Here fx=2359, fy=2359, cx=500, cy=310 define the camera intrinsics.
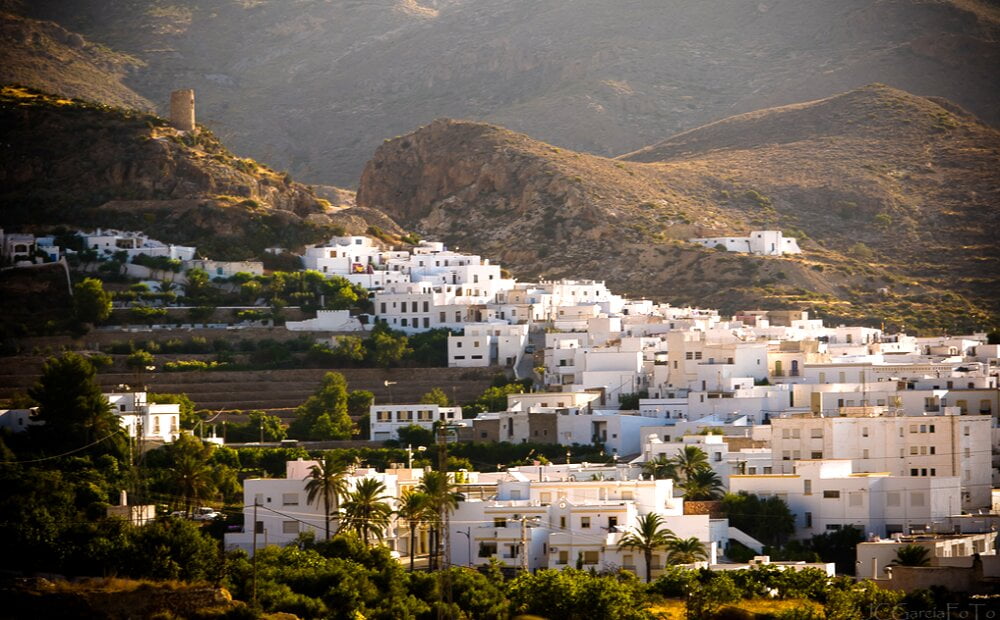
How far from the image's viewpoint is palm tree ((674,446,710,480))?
6378 centimetres

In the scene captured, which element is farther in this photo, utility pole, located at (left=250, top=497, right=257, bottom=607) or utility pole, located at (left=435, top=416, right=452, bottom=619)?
utility pole, located at (left=435, top=416, right=452, bottom=619)

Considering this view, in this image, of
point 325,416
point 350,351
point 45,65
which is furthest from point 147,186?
point 45,65

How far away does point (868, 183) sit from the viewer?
447ft

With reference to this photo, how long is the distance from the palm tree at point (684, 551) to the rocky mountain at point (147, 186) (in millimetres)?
45979

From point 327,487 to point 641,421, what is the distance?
17.8 m

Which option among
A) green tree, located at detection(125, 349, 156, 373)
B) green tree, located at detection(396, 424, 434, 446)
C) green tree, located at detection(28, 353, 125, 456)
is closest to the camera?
green tree, located at detection(28, 353, 125, 456)

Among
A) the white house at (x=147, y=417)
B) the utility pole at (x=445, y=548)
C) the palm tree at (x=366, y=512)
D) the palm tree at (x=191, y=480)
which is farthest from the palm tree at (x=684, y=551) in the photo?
the white house at (x=147, y=417)

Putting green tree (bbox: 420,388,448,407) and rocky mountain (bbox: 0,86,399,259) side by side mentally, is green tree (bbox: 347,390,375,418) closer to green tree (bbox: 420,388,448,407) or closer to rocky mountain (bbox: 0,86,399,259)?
green tree (bbox: 420,388,448,407)

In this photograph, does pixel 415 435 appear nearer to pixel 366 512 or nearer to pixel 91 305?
pixel 366 512

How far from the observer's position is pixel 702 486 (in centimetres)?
6259

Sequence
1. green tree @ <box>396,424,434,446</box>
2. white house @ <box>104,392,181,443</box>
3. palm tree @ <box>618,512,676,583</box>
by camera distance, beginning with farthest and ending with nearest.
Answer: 1. green tree @ <box>396,424,434,446</box>
2. white house @ <box>104,392,181,443</box>
3. palm tree @ <box>618,512,676,583</box>

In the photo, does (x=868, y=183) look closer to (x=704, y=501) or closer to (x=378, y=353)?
(x=378, y=353)

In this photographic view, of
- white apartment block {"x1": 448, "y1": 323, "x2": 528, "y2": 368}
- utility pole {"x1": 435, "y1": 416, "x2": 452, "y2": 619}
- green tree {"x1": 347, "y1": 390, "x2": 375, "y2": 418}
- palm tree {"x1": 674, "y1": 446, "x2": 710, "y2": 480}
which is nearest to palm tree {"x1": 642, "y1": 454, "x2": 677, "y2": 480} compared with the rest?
Answer: palm tree {"x1": 674, "y1": 446, "x2": 710, "y2": 480}

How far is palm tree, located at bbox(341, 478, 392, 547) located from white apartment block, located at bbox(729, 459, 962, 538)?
35.8 ft
